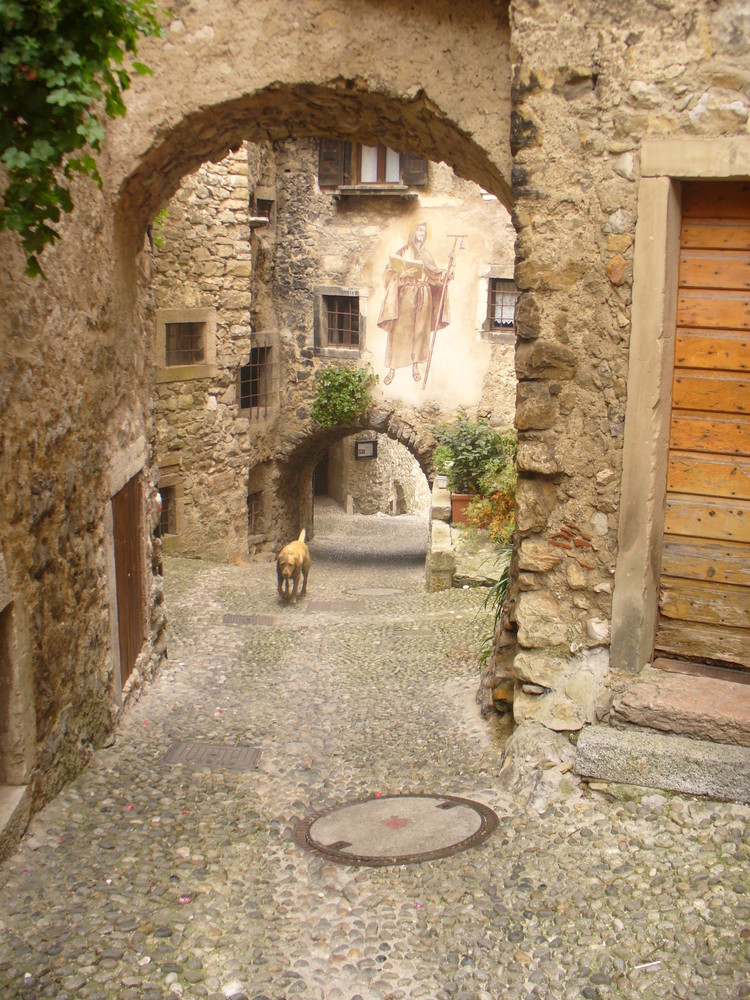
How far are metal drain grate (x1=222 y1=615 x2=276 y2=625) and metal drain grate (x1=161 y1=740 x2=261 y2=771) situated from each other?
12.1 feet

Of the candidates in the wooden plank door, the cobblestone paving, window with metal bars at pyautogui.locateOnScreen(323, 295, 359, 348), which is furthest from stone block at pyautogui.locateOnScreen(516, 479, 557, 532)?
window with metal bars at pyautogui.locateOnScreen(323, 295, 359, 348)

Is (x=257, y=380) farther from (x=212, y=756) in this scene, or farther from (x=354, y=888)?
(x=354, y=888)

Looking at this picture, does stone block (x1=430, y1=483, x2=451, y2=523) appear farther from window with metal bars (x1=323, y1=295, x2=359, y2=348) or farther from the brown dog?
window with metal bars (x1=323, y1=295, x2=359, y2=348)

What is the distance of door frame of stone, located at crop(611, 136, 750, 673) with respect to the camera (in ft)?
13.8

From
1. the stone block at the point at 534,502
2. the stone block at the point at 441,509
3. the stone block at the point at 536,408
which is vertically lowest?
the stone block at the point at 441,509

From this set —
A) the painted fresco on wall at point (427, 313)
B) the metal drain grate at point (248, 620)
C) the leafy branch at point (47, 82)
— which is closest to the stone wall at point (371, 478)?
the painted fresco on wall at point (427, 313)

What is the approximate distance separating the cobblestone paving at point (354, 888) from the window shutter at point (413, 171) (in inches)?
439

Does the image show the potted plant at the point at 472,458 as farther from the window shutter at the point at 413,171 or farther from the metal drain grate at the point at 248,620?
the metal drain grate at the point at 248,620

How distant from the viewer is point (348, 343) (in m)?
16.4

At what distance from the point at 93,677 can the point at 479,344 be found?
11233mm

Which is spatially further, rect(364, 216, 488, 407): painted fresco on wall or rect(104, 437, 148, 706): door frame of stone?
rect(364, 216, 488, 407): painted fresco on wall

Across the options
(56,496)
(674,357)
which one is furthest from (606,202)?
(56,496)

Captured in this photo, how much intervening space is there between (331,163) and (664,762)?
13.3 meters

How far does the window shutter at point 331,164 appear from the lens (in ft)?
51.4
